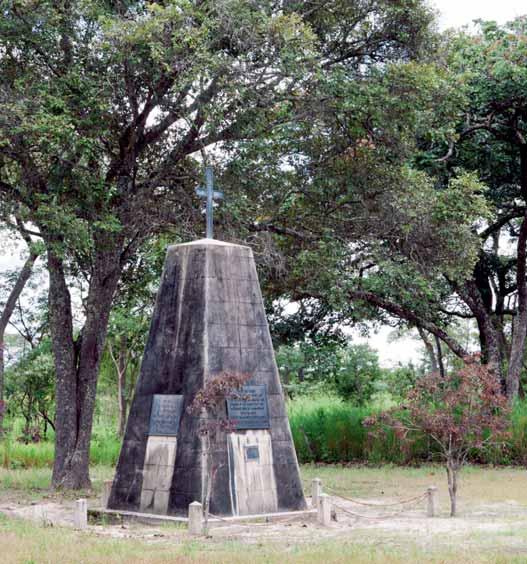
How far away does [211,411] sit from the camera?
11797 millimetres

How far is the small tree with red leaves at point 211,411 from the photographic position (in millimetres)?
11016

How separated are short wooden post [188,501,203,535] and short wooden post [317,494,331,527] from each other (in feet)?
6.53

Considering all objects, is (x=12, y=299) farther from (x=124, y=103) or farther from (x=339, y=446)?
(x=124, y=103)

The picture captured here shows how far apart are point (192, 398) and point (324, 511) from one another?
2369mm

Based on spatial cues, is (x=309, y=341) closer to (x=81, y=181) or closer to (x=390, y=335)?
(x=81, y=181)

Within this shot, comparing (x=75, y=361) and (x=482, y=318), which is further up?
(x=482, y=318)

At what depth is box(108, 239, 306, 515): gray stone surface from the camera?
40.9 feet

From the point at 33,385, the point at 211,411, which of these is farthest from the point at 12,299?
the point at 211,411

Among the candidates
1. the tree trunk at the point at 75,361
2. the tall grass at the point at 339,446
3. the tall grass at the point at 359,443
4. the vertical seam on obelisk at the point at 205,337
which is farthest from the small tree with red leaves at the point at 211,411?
the tall grass at the point at 359,443

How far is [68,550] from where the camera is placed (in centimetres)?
912

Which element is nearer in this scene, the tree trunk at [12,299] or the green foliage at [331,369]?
the green foliage at [331,369]

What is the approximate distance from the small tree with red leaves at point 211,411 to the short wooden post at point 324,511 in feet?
5.03

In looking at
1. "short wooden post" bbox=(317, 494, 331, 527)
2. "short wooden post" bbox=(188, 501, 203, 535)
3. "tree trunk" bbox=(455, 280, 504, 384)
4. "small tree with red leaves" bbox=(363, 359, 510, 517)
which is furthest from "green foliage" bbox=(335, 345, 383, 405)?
"short wooden post" bbox=(188, 501, 203, 535)

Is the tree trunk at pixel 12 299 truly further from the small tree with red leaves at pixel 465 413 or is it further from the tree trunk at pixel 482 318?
the small tree with red leaves at pixel 465 413
